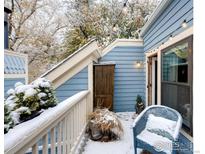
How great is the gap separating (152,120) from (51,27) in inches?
377

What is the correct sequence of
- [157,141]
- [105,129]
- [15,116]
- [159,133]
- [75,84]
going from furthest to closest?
[75,84] → [105,129] → [159,133] → [157,141] → [15,116]

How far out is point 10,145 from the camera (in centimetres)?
83

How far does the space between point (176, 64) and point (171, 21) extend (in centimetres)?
111

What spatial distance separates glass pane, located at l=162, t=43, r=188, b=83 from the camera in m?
2.84

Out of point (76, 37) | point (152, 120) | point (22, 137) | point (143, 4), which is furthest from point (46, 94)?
point (143, 4)

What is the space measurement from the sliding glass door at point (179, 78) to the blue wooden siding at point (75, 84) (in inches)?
69.3

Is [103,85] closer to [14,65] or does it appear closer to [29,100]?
[14,65]

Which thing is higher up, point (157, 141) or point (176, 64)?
point (176, 64)

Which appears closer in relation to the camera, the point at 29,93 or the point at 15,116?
the point at 15,116

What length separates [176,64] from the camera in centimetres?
328

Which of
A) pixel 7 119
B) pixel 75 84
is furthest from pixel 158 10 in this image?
pixel 7 119

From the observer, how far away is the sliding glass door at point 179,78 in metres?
2.62

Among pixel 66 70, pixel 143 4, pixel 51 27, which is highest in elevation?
pixel 143 4

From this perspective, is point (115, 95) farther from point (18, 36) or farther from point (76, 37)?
point (18, 36)
